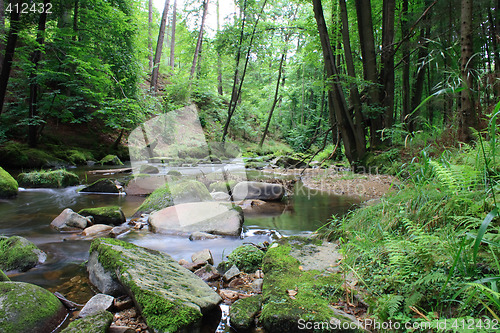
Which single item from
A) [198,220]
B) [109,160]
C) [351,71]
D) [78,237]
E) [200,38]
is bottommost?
[78,237]

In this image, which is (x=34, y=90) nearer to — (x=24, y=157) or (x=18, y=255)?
(x=24, y=157)

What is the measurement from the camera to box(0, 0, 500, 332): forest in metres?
1.69

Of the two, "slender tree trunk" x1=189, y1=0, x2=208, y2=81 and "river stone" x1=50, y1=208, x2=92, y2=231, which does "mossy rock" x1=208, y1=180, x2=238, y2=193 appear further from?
"slender tree trunk" x1=189, y1=0, x2=208, y2=81

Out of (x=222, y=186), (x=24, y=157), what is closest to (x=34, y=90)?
(x=24, y=157)

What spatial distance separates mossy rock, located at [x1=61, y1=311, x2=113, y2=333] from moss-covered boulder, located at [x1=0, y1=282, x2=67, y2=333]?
0.33 meters

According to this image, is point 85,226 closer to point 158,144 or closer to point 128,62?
point 128,62

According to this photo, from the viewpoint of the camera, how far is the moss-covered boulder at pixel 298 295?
1.71 metres

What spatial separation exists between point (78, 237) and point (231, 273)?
2783 millimetres

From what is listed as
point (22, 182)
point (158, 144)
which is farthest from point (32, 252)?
point (158, 144)

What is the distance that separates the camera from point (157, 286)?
2.19 meters

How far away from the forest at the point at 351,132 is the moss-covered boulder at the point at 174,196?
0.06 metres

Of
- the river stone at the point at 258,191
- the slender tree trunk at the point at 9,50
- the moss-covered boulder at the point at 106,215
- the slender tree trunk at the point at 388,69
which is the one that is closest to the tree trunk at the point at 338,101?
the slender tree trunk at the point at 388,69

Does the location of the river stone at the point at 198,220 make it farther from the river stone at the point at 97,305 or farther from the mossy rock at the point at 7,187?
the mossy rock at the point at 7,187

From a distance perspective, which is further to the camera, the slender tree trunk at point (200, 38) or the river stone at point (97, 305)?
the slender tree trunk at point (200, 38)
